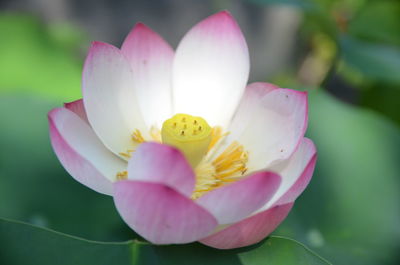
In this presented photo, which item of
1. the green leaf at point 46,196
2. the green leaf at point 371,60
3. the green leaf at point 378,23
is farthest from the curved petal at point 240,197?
the green leaf at point 378,23

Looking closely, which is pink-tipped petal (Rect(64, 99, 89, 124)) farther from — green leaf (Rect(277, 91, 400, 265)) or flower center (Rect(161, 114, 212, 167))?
green leaf (Rect(277, 91, 400, 265))

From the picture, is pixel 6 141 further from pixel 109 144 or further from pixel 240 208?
pixel 240 208

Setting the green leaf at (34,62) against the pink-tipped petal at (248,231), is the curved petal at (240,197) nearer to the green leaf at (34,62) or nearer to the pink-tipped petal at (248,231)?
the pink-tipped petal at (248,231)

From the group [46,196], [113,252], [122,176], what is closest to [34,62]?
[46,196]

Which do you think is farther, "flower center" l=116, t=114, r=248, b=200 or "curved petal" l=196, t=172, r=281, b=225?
"flower center" l=116, t=114, r=248, b=200

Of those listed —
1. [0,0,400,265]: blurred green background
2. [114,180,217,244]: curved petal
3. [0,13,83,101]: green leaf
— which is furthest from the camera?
[0,13,83,101]: green leaf

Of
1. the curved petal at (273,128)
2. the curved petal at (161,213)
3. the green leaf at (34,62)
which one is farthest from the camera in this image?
the green leaf at (34,62)

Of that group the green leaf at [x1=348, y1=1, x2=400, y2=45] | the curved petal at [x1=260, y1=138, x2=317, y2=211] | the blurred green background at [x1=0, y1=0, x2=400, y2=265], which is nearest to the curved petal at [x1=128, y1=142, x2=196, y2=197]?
Result: the curved petal at [x1=260, y1=138, x2=317, y2=211]
